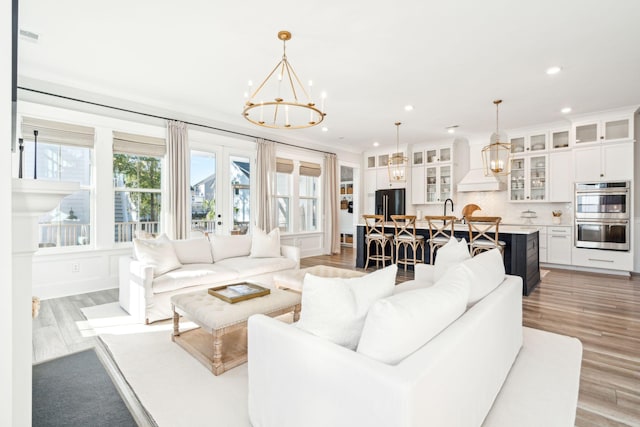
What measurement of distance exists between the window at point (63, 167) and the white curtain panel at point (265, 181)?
2.72 metres

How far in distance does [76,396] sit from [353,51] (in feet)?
12.1

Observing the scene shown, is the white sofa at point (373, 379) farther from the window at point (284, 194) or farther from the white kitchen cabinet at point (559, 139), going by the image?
Answer: the white kitchen cabinet at point (559, 139)

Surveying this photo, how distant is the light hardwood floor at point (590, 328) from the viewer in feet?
6.44

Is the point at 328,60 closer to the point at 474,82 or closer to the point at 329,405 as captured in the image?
the point at 474,82

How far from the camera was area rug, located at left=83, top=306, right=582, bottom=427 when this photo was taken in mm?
1816

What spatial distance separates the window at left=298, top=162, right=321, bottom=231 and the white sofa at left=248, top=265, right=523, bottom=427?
5816 mm

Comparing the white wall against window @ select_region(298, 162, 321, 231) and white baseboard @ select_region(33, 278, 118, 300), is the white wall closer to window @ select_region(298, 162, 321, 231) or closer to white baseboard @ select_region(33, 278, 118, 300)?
white baseboard @ select_region(33, 278, 118, 300)

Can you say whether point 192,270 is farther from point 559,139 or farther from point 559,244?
point 559,139

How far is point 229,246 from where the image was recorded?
455 cm

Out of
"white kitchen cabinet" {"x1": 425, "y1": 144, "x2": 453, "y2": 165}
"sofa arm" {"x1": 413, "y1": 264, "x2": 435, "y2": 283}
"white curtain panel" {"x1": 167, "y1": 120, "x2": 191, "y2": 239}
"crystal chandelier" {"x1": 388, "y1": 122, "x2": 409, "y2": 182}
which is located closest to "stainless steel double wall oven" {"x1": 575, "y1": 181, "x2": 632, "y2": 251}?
"white kitchen cabinet" {"x1": 425, "y1": 144, "x2": 453, "y2": 165}

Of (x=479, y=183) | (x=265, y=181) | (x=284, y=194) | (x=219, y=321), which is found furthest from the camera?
(x=284, y=194)

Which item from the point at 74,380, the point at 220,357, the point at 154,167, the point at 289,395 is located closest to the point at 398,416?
the point at 289,395

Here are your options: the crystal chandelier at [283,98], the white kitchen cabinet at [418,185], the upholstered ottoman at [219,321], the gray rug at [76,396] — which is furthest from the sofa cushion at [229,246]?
the white kitchen cabinet at [418,185]

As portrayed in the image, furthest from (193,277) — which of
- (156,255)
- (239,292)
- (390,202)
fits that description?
(390,202)
